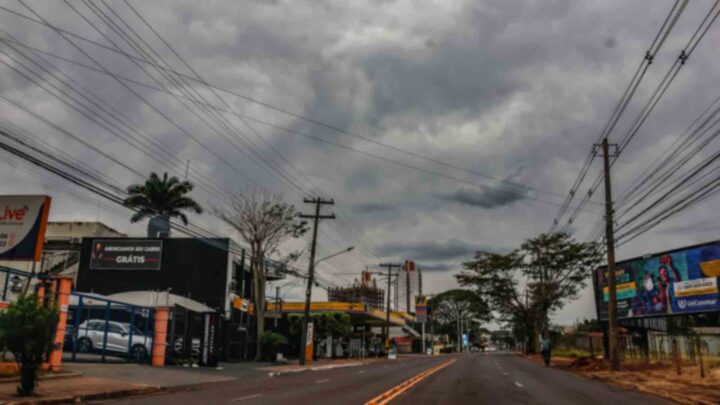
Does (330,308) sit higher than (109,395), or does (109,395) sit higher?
(330,308)

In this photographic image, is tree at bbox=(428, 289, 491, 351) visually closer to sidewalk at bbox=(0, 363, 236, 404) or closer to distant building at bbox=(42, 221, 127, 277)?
distant building at bbox=(42, 221, 127, 277)

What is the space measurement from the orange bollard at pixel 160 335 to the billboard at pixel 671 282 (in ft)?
91.2

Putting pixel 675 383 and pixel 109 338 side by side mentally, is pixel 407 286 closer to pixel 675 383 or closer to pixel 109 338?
pixel 109 338

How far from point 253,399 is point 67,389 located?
5534 mm

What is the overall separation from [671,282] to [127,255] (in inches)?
1497

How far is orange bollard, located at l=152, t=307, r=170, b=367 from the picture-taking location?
94.5 ft

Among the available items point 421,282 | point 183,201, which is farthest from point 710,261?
point 421,282

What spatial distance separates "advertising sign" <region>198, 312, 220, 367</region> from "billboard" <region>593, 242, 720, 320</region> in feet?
84.7

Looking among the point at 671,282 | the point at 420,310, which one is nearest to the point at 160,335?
the point at 671,282

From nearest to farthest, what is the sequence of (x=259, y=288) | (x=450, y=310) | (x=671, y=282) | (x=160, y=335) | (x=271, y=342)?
(x=160, y=335), (x=671, y=282), (x=271, y=342), (x=259, y=288), (x=450, y=310)

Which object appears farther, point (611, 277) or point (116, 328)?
point (611, 277)

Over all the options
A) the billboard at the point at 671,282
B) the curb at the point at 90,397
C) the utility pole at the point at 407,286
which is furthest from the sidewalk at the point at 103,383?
the utility pole at the point at 407,286

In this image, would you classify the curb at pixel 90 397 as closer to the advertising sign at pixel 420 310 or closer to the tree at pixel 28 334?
the tree at pixel 28 334

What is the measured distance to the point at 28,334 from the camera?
14227 millimetres
